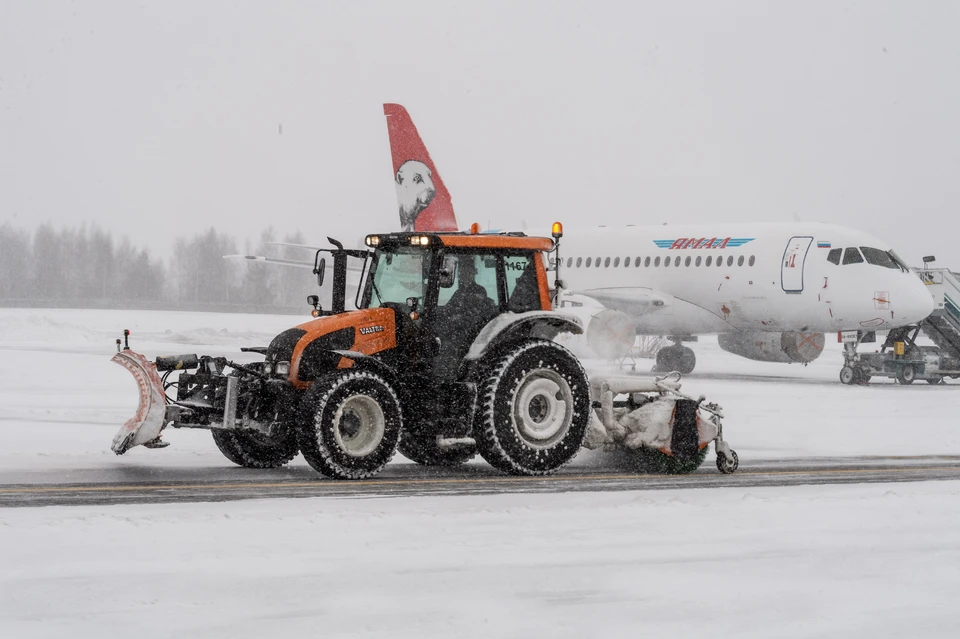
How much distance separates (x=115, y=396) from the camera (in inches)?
797

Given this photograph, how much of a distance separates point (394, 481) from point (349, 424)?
644 millimetres

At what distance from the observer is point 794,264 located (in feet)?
90.1

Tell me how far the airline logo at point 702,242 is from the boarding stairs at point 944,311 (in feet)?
17.2

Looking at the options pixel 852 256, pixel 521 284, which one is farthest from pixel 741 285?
pixel 521 284

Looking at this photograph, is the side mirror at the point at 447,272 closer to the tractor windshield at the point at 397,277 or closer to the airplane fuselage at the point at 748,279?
the tractor windshield at the point at 397,277

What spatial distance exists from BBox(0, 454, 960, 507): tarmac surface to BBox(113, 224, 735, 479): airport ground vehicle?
28 centimetres

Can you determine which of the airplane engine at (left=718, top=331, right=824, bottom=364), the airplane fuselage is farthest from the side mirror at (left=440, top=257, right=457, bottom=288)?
the airplane engine at (left=718, top=331, right=824, bottom=364)

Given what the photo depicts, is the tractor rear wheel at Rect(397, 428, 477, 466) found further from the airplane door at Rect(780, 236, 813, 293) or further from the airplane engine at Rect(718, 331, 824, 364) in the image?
the airplane engine at Rect(718, 331, 824, 364)

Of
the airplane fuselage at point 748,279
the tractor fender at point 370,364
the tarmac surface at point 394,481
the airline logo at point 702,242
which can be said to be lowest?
the tarmac surface at point 394,481

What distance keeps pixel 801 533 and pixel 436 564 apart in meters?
2.71

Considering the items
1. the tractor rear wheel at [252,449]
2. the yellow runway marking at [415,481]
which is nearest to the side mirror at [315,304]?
the tractor rear wheel at [252,449]

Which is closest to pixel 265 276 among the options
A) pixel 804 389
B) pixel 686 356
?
pixel 686 356

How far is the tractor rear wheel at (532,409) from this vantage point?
10.5 metres

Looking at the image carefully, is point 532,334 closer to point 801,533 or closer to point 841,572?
point 801,533
